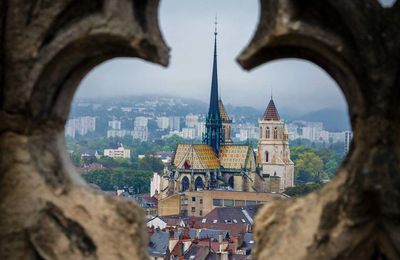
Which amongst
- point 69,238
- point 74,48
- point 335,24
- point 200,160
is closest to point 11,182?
point 69,238

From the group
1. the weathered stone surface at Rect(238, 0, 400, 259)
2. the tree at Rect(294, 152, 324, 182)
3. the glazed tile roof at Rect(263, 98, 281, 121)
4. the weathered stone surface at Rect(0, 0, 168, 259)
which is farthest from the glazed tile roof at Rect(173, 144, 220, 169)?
the weathered stone surface at Rect(238, 0, 400, 259)

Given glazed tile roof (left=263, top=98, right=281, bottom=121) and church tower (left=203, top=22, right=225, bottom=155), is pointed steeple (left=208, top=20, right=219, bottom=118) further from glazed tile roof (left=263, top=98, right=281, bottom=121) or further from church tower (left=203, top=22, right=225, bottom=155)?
glazed tile roof (left=263, top=98, right=281, bottom=121)

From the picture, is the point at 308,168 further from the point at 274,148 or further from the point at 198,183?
the point at 198,183

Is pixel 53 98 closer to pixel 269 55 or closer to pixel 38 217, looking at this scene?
pixel 38 217

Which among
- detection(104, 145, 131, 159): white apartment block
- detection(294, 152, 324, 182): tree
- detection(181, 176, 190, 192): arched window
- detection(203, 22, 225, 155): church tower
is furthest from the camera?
detection(104, 145, 131, 159): white apartment block

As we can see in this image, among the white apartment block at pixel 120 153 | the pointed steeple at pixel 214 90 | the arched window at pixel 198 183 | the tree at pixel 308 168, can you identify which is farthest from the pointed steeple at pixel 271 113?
the white apartment block at pixel 120 153

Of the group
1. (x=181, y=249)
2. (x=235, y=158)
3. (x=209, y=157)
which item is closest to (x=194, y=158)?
(x=209, y=157)

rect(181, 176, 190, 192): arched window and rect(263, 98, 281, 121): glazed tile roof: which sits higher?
rect(263, 98, 281, 121): glazed tile roof
